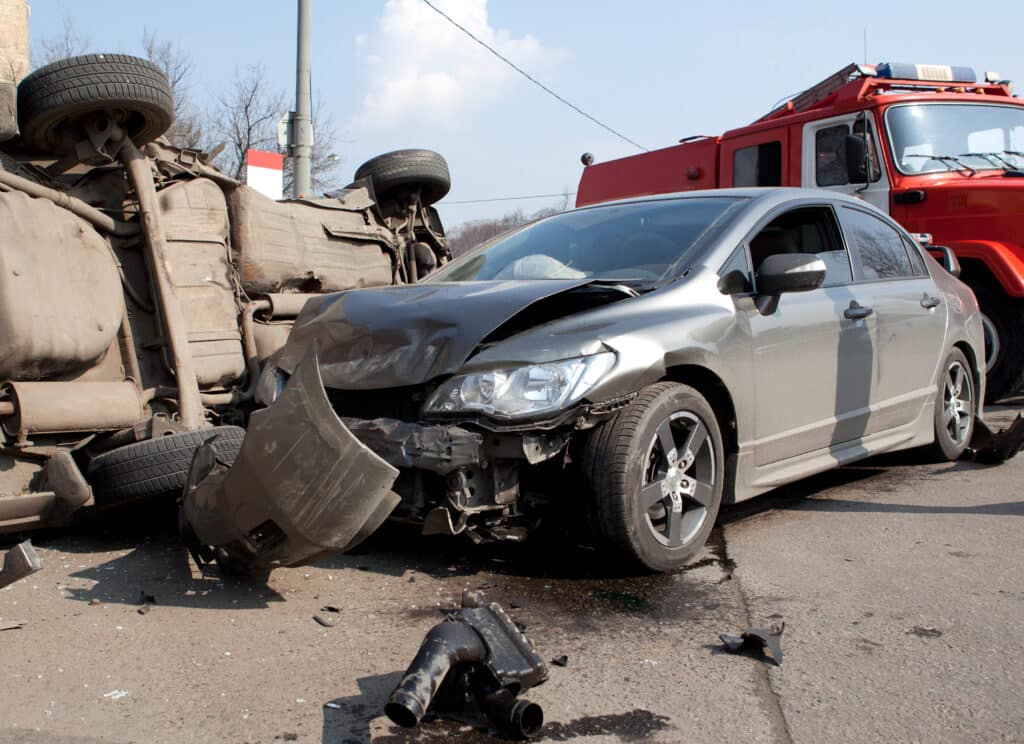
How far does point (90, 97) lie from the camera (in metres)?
5.10

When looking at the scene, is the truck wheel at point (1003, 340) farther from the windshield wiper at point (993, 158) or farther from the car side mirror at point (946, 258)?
the car side mirror at point (946, 258)

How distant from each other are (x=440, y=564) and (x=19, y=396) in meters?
1.95

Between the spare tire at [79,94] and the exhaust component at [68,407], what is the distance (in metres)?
1.43

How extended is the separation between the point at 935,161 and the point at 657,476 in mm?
5933

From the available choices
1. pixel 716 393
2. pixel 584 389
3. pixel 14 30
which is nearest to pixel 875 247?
pixel 716 393

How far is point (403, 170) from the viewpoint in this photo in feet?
25.3

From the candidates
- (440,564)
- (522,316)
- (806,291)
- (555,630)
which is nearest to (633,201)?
(806,291)

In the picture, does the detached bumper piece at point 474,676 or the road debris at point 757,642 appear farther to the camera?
the road debris at point 757,642

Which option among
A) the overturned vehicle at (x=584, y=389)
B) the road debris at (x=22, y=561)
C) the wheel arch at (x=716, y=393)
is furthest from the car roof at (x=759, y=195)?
the road debris at (x=22, y=561)

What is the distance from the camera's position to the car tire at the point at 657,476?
3713 mm

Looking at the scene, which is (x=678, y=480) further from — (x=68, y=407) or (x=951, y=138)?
(x=951, y=138)

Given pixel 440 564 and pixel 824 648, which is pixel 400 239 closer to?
pixel 440 564

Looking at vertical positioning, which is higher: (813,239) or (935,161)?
(935,161)

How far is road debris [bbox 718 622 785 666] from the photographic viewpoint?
310 centimetres
